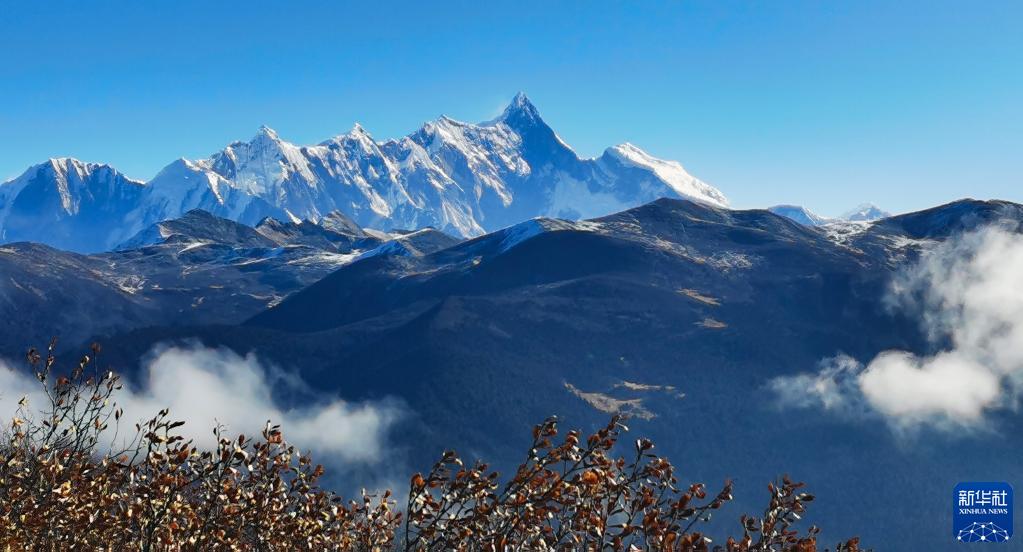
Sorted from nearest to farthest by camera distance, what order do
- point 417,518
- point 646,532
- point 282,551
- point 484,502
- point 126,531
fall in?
1. point 646,532
2. point 417,518
3. point 484,502
4. point 126,531
5. point 282,551

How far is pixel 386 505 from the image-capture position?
1775cm

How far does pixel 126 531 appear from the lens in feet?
58.1

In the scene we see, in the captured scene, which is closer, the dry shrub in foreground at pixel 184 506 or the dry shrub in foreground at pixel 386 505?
the dry shrub in foreground at pixel 386 505

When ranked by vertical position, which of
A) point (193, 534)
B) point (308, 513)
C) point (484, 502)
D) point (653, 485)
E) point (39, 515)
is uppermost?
point (653, 485)

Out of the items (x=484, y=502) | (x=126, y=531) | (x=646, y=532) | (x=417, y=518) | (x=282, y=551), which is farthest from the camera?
(x=282, y=551)

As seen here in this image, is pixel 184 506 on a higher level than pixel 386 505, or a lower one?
lower

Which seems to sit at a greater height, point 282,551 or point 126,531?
point 282,551

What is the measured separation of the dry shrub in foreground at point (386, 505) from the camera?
1419 centimetres

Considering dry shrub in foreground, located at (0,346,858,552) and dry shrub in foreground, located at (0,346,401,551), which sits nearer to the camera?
dry shrub in foreground, located at (0,346,858,552)

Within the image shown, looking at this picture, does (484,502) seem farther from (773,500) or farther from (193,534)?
(193,534)

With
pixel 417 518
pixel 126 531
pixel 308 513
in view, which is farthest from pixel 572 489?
pixel 126 531

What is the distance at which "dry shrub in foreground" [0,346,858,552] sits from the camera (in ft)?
46.5

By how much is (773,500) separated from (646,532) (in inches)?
145

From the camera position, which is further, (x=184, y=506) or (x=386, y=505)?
(x=184, y=506)
